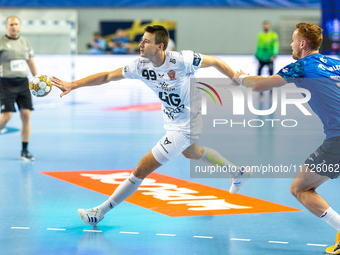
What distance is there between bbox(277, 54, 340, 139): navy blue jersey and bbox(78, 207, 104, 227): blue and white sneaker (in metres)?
2.27

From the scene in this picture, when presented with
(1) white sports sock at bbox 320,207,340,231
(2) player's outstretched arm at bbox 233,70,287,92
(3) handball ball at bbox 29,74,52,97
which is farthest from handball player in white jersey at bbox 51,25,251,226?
(1) white sports sock at bbox 320,207,340,231

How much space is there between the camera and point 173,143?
16.2 ft

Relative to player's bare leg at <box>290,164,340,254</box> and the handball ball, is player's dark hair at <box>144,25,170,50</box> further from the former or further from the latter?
player's bare leg at <box>290,164,340,254</box>

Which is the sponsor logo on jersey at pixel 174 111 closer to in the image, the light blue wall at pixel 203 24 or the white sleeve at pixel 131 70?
the white sleeve at pixel 131 70

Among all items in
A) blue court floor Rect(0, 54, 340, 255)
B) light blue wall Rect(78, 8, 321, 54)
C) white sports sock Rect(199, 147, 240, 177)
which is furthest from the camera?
light blue wall Rect(78, 8, 321, 54)

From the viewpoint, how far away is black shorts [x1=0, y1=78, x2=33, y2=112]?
7961 mm

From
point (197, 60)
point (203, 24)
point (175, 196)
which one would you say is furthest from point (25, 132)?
point (203, 24)

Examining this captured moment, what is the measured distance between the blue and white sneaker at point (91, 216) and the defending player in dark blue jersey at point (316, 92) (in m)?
1.94

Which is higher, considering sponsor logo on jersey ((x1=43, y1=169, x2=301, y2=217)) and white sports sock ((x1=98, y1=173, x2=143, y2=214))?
white sports sock ((x1=98, y1=173, x2=143, y2=214))

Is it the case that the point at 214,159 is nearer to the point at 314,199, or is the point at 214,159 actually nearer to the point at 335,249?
the point at 314,199

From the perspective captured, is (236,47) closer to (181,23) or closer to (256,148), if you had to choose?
(181,23)

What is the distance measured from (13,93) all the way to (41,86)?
3.07m

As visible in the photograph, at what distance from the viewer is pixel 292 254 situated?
4.24 meters

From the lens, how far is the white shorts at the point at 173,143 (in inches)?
190
